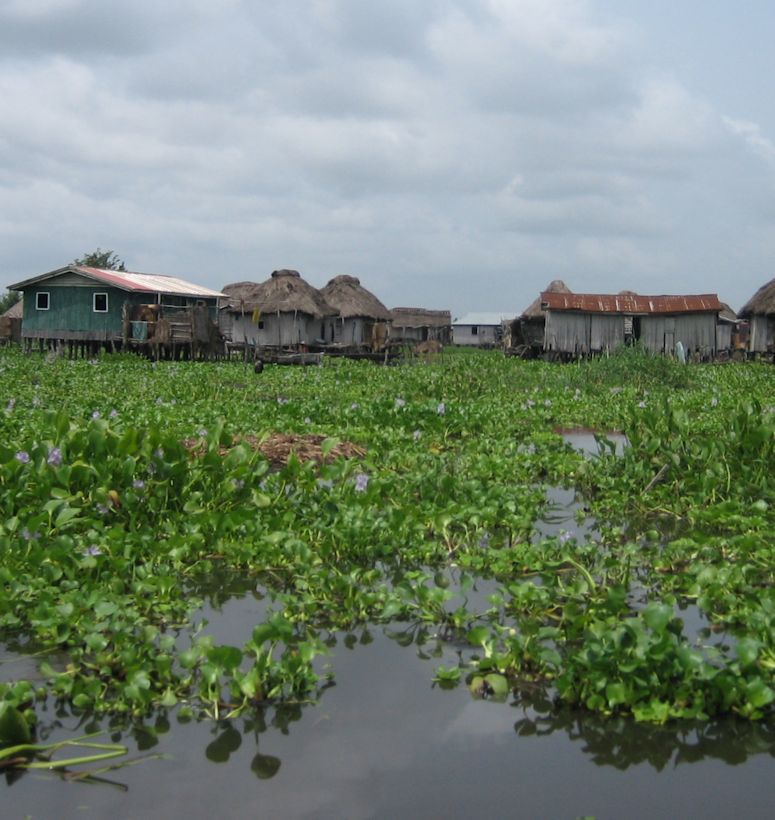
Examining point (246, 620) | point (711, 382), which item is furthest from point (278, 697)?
point (711, 382)

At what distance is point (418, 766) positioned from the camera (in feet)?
10.8

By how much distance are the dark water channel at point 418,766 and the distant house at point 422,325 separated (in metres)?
59.7

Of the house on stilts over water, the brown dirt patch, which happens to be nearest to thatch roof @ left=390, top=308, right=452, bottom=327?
the house on stilts over water

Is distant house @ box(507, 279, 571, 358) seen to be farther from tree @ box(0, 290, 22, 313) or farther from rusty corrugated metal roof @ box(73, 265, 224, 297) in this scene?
tree @ box(0, 290, 22, 313)

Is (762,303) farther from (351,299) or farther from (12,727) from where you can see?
(12,727)

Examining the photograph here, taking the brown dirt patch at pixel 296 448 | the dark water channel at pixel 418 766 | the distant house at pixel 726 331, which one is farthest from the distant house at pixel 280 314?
the dark water channel at pixel 418 766

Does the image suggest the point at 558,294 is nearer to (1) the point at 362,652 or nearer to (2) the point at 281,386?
(2) the point at 281,386

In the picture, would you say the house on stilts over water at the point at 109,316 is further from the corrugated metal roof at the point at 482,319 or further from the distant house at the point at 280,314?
the corrugated metal roof at the point at 482,319

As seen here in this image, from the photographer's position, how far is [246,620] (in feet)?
15.6

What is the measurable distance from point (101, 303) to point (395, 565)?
31.0 m

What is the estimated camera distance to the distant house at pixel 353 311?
45.2 metres

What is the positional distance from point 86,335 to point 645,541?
3120cm

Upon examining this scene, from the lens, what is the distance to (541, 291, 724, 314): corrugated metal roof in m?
36.7

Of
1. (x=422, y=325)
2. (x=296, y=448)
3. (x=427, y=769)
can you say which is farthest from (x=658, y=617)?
(x=422, y=325)
